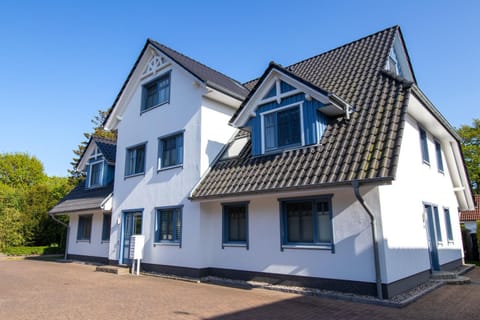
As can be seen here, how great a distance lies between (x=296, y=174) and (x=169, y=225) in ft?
21.1

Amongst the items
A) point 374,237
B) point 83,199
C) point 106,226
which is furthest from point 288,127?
point 83,199

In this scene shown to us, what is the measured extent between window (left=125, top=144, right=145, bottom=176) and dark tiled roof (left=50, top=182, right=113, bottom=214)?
2.35m

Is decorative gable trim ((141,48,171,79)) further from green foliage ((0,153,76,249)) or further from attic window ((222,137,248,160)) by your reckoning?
green foliage ((0,153,76,249))

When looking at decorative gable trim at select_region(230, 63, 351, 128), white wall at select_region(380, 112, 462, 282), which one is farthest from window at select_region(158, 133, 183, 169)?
white wall at select_region(380, 112, 462, 282)

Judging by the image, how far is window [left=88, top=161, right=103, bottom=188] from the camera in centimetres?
1860

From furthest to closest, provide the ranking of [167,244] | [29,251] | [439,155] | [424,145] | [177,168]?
[29,251], [439,155], [177,168], [167,244], [424,145]

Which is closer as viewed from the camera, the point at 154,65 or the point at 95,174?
the point at 154,65

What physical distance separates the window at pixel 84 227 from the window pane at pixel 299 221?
13.2 meters

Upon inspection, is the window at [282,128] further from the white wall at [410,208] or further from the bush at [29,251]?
the bush at [29,251]

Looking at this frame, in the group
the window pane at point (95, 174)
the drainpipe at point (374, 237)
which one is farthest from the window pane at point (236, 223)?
the window pane at point (95, 174)

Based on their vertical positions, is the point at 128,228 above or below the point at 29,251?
above

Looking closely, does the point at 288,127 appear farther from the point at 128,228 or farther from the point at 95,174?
the point at 95,174

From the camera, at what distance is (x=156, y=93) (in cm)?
1537

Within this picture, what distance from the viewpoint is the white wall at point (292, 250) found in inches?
328
